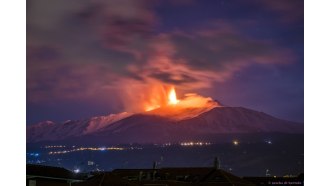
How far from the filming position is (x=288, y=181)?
38.6 m

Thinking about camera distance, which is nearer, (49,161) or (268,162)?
(268,162)

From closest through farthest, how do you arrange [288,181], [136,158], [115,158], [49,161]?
[288,181] → [136,158] → [115,158] → [49,161]

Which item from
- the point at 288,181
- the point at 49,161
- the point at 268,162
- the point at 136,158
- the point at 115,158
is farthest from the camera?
the point at 49,161

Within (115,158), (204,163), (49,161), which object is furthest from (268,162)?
(49,161)
